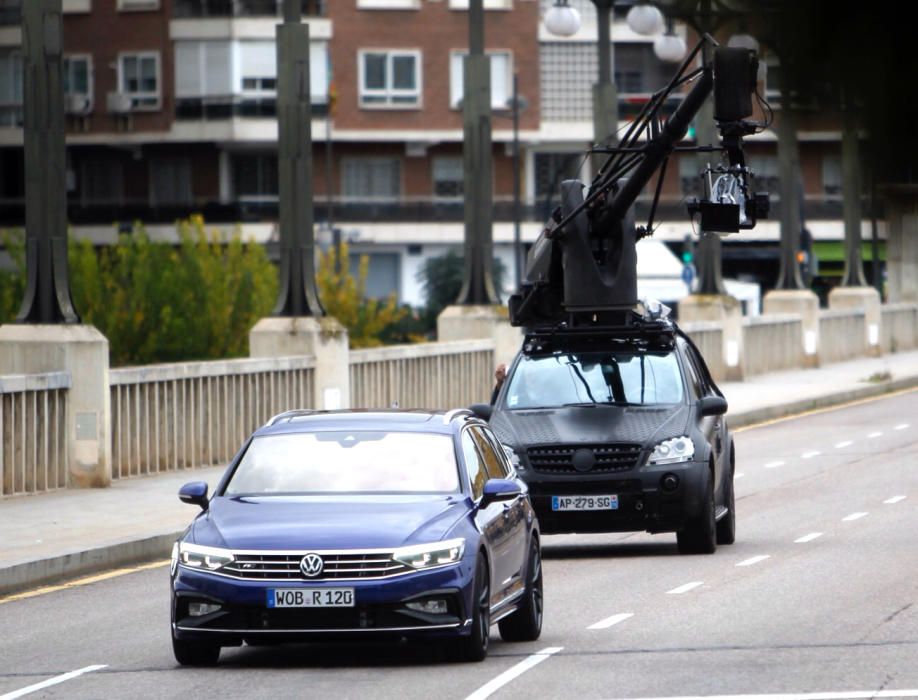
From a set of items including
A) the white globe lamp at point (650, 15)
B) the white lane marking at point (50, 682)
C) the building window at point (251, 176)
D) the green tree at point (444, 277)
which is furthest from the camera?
the building window at point (251, 176)

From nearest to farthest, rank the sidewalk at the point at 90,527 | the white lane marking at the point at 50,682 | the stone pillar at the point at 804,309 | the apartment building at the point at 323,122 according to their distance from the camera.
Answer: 1. the white lane marking at the point at 50,682
2. the sidewalk at the point at 90,527
3. the stone pillar at the point at 804,309
4. the apartment building at the point at 323,122

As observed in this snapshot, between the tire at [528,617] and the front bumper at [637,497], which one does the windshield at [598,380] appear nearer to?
the front bumper at [637,497]

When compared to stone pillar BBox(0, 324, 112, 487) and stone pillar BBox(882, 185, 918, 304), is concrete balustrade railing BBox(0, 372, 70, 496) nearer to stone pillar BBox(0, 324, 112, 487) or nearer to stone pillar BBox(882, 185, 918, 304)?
stone pillar BBox(0, 324, 112, 487)

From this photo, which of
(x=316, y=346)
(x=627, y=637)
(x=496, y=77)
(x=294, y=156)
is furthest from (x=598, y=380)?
(x=496, y=77)

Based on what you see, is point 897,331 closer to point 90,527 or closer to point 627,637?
point 90,527

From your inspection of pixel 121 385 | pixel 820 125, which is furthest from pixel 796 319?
pixel 820 125

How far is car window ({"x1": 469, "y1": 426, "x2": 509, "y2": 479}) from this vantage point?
11.8 metres

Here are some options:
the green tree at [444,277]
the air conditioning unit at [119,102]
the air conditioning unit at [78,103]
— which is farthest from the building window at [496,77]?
the air conditioning unit at [78,103]

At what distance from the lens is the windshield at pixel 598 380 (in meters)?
17.3

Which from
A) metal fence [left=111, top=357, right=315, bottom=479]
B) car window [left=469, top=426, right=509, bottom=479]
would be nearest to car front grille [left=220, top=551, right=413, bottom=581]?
car window [left=469, top=426, right=509, bottom=479]

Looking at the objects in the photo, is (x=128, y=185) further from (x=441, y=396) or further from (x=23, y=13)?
(x=23, y=13)

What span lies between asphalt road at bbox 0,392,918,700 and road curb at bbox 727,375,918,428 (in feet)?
50.3

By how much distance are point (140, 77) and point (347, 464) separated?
207 ft

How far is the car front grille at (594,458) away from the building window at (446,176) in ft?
203
